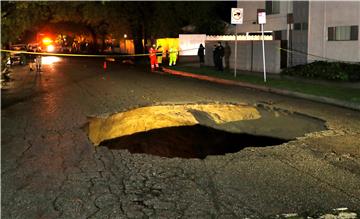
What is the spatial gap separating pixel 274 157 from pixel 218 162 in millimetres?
1026

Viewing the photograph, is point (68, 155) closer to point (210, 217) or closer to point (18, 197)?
point (18, 197)

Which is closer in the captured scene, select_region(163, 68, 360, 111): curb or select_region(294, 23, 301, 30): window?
select_region(163, 68, 360, 111): curb

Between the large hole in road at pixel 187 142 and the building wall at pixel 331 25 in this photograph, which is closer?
the large hole in road at pixel 187 142

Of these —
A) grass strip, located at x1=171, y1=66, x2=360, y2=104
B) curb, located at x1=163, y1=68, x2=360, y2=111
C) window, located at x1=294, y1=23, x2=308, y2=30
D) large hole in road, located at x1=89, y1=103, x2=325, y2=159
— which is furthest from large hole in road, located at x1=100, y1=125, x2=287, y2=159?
window, located at x1=294, y1=23, x2=308, y2=30

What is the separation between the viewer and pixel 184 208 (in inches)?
215

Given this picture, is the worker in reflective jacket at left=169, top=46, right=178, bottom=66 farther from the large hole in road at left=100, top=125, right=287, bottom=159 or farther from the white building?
the large hole in road at left=100, top=125, right=287, bottom=159

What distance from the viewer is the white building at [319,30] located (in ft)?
69.0

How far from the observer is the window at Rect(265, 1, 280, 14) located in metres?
28.3

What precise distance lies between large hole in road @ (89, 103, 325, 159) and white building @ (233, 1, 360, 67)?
10135 millimetres

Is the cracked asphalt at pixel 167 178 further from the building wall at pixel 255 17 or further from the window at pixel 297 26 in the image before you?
the building wall at pixel 255 17

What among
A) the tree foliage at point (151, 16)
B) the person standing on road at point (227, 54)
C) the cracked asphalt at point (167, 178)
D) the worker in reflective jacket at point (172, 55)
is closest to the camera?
the cracked asphalt at point (167, 178)

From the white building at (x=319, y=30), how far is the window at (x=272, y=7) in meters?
0.26

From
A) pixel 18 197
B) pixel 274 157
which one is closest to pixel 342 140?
pixel 274 157

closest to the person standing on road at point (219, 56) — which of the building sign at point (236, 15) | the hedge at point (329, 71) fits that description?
the building sign at point (236, 15)
